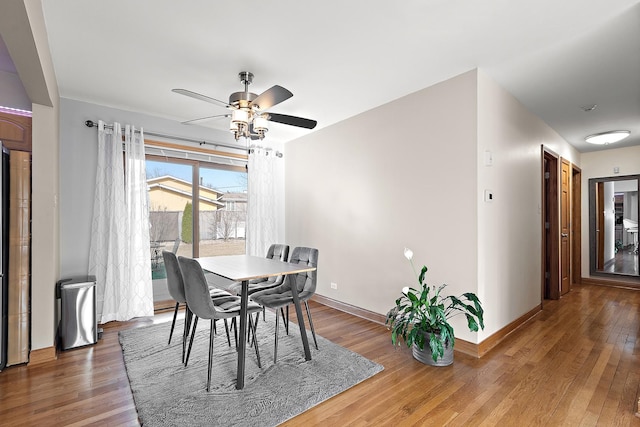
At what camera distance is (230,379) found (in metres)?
2.37

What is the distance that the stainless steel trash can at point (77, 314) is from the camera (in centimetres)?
295

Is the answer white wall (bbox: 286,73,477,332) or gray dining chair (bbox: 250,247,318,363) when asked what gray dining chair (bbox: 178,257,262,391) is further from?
white wall (bbox: 286,73,477,332)

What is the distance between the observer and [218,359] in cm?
272

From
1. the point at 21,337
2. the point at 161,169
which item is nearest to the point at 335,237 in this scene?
the point at 161,169

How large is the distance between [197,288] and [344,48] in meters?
2.16

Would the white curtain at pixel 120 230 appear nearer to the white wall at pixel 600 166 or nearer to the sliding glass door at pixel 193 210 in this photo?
the sliding glass door at pixel 193 210

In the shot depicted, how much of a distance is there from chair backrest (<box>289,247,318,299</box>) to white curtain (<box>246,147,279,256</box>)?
162 centimetres

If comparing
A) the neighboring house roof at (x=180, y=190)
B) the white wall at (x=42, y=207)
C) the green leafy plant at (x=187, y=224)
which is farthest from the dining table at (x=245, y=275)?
the neighboring house roof at (x=180, y=190)

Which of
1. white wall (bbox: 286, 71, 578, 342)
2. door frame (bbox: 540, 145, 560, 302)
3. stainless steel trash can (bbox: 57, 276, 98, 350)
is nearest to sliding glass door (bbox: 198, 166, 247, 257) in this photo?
white wall (bbox: 286, 71, 578, 342)

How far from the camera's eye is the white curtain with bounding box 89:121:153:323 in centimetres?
364

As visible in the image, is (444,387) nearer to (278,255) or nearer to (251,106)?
(278,255)

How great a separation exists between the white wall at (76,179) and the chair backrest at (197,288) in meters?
2.14

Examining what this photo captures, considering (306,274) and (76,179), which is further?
(76,179)

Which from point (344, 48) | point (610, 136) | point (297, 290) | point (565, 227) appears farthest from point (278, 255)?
point (610, 136)
